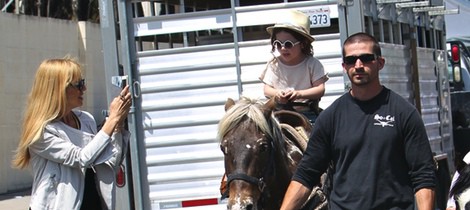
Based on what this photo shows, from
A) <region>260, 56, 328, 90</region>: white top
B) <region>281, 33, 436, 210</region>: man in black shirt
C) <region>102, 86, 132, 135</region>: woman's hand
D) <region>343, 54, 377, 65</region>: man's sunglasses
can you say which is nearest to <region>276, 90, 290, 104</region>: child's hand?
<region>260, 56, 328, 90</region>: white top

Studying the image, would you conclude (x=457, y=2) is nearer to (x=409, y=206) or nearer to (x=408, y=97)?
(x=408, y=97)

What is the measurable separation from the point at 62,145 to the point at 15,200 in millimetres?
12654

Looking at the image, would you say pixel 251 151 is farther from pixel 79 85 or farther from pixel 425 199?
pixel 425 199

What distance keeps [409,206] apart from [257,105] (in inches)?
55.2

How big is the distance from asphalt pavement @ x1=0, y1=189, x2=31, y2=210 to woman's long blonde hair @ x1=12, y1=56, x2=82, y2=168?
36.3ft

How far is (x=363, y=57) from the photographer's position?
4.66 m

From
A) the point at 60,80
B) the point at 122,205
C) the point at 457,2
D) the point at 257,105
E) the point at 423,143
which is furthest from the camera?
the point at 457,2

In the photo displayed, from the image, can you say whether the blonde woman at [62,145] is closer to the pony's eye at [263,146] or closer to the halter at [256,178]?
the halter at [256,178]

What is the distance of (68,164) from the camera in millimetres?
5320

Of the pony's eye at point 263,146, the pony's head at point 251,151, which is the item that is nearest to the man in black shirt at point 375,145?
the pony's head at point 251,151

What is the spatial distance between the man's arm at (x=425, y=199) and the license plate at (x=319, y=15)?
10.2 feet

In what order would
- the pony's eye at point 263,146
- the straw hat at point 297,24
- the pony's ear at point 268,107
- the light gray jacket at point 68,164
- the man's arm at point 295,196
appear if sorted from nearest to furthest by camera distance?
the man's arm at point 295,196 < the light gray jacket at point 68,164 < the pony's eye at point 263,146 < the pony's ear at point 268,107 < the straw hat at point 297,24

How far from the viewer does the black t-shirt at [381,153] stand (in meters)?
4.61

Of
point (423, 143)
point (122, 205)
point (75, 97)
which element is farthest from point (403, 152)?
point (122, 205)
